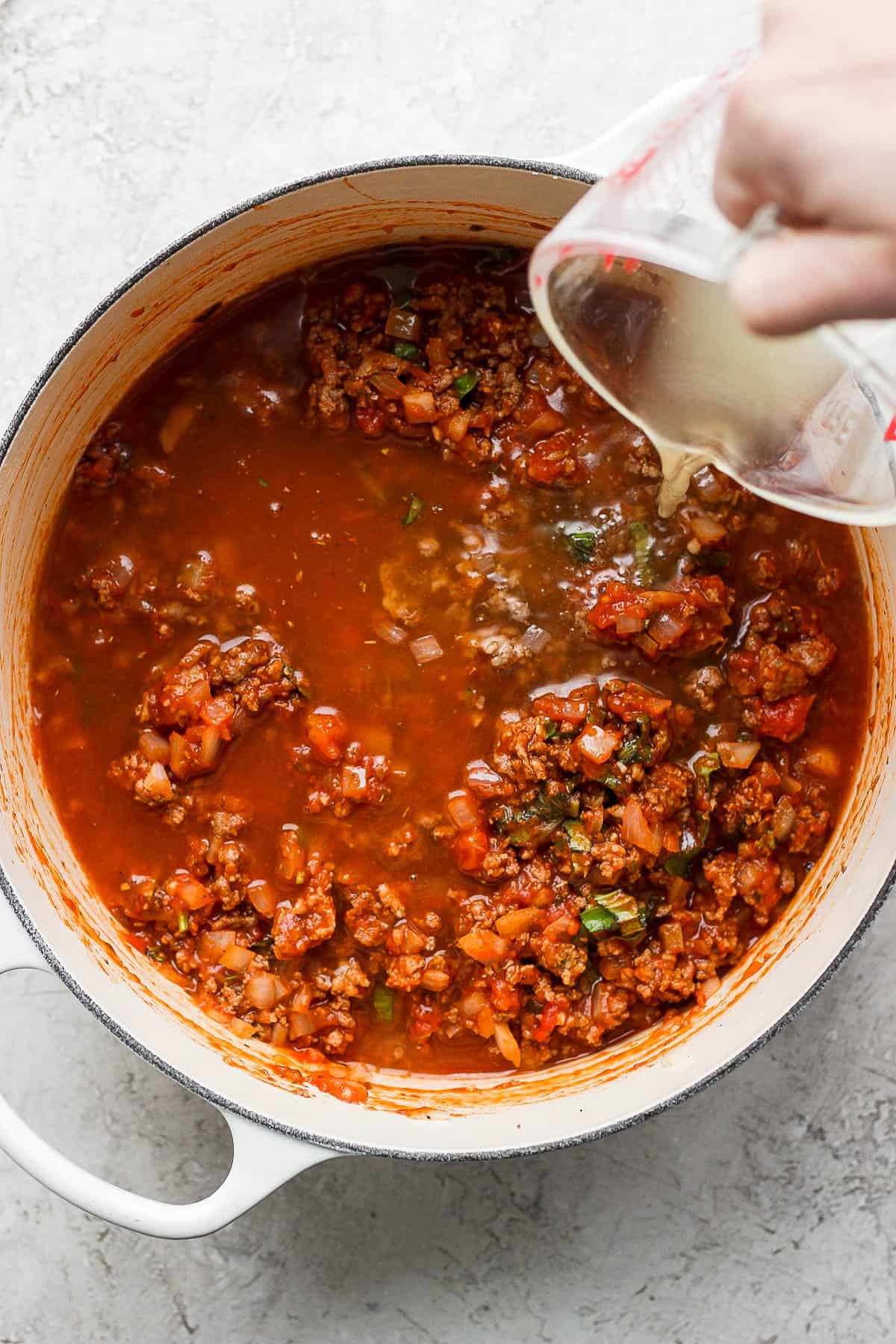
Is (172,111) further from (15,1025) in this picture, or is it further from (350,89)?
→ (15,1025)

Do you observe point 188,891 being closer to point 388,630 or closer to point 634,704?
point 388,630

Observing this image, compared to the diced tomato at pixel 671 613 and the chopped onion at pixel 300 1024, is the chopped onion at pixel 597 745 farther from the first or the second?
the chopped onion at pixel 300 1024

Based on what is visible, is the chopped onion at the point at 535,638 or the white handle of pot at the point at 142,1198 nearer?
the white handle of pot at the point at 142,1198

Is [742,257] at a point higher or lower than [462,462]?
higher

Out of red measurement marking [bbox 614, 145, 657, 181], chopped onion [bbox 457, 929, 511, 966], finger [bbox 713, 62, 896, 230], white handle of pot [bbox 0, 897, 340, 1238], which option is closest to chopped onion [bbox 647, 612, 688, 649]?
chopped onion [bbox 457, 929, 511, 966]

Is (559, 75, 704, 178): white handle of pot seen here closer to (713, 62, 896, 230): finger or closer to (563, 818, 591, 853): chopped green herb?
(713, 62, 896, 230): finger

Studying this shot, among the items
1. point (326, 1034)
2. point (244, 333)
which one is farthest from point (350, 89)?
point (326, 1034)

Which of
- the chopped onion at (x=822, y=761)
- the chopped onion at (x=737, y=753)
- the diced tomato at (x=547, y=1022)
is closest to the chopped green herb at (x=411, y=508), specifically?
the chopped onion at (x=737, y=753)
